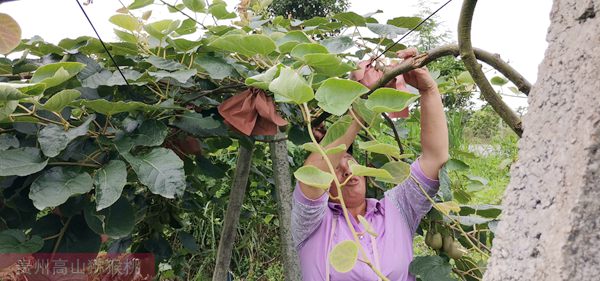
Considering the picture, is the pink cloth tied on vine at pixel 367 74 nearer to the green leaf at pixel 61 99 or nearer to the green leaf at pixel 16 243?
the green leaf at pixel 61 99

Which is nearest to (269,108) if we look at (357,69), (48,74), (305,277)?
(357,69)

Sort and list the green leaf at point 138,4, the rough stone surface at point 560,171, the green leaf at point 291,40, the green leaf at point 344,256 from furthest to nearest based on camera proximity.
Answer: the green leaf at point 138,4 < the green leaf at point 291,40 < the green leaf at point 344,256 < the rough stone surface at point 560,171

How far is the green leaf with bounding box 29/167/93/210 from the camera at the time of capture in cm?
75

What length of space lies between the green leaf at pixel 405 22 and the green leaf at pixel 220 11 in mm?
323

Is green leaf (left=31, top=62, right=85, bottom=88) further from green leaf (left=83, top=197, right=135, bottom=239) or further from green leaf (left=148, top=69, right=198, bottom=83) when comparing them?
green leaf (left=83, top=197, right=135, bottom=239)

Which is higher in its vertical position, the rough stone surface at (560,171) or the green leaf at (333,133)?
the rough stone surface at (560,171)

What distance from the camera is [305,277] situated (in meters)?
1.20

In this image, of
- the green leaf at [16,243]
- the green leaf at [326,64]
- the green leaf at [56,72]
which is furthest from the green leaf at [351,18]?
the green leaf at [16,243]

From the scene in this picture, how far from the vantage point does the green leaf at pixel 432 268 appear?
964 millimetres

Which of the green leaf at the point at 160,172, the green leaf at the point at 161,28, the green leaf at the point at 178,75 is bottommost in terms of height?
the green leaf at the point at 160,172

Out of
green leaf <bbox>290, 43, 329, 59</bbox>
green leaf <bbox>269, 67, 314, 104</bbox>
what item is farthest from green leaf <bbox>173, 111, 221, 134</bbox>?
green leaf <bbox>269, 67, 314, 104</bbox>

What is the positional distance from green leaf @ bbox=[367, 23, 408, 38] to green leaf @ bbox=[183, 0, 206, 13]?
0.34m

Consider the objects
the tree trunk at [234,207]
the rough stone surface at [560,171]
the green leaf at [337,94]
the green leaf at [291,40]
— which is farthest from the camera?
the tree trunk at [234,207]

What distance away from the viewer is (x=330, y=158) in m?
0.97
